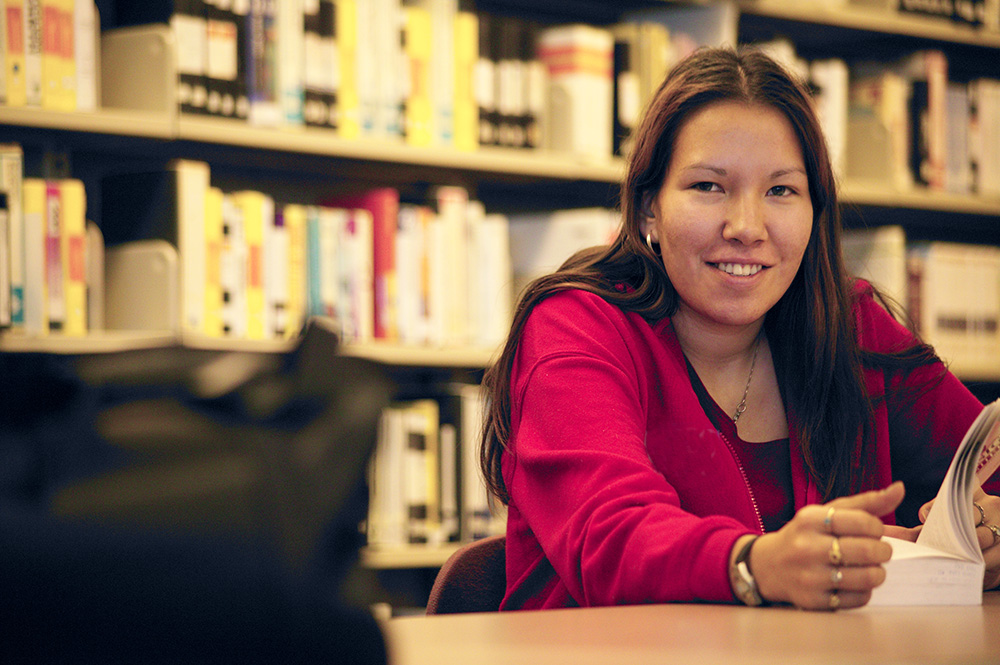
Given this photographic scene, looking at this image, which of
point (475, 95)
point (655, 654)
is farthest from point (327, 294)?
point (655, 654)

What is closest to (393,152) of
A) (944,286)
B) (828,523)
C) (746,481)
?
(746,481)

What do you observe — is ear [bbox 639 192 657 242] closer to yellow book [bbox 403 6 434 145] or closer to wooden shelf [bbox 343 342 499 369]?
wooden shelf [bbox 343 342 499 369]

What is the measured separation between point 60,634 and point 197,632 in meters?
0.05

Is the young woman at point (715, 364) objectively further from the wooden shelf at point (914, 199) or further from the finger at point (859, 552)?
the wooden shelf at point (914, 199)

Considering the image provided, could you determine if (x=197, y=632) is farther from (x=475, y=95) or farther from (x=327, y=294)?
(x=475, y=95)

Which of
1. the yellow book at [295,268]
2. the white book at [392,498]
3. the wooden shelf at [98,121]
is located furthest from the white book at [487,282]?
the wooden shelf at [98,121]

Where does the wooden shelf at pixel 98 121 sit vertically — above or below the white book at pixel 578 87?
below

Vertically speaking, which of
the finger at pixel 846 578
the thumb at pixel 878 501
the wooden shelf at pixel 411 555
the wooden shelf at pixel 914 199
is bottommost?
the wooden shelf at pixel 411 555

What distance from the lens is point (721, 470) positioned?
119 cm

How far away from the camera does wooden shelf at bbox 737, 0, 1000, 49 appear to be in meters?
2.64

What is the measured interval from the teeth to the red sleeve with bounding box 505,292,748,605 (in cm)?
15

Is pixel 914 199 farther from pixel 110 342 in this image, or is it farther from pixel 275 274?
pixel 110 342

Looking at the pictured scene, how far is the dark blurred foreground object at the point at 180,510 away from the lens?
42cm

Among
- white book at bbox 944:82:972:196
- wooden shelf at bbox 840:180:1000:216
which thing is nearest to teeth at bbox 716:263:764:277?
wooden shelf at bbox 840:180:1000:216
